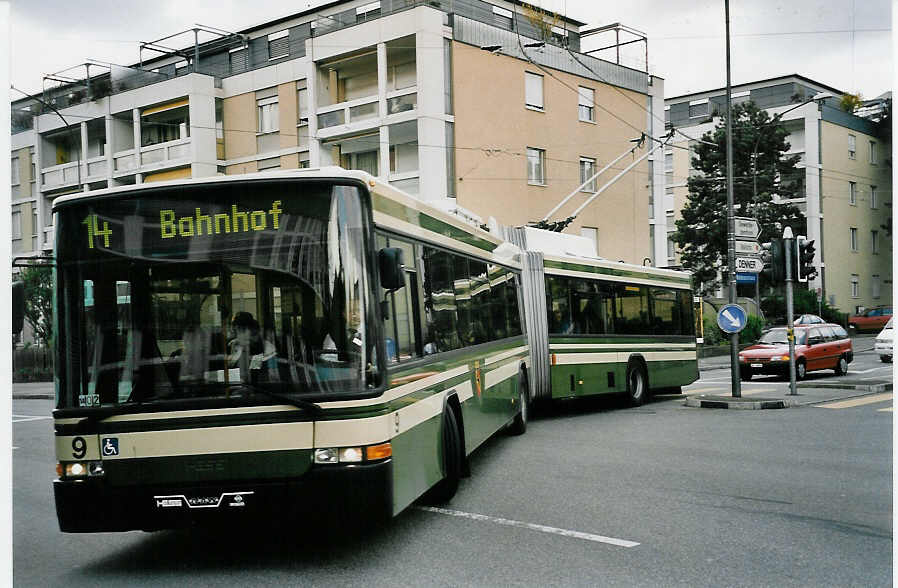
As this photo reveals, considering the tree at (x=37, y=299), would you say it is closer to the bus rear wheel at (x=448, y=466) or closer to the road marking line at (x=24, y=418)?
the road marking line at (x=24, y=418)

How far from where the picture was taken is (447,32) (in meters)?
29.4

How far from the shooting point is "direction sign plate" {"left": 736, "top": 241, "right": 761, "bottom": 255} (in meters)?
18.5

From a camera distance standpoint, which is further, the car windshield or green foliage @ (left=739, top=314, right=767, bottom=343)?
green foliage @ (left=739, top=314, right=767, bottom=343)

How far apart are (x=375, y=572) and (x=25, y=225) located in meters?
36.2

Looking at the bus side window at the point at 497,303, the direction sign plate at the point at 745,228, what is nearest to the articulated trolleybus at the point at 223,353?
the bus side window at the point at 497,303

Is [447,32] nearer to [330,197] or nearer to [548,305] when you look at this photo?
[548,305]

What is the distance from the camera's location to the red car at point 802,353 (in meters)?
24.9

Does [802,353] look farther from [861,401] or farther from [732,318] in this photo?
[732,318]

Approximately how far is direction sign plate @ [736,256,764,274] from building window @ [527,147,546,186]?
46.7ft

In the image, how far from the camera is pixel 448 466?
27.4ft

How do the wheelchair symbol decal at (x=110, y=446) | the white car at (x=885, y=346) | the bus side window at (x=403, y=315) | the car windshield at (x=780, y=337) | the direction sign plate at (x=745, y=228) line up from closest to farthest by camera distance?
the wheelchair symbol decal at (x=110, y=446)
the bus side window at (x=403, y=315)
the direction sign plate at (x=745, y=228)
the car windshield at (x=780, y=337)
the white car at (x=885, y=346)

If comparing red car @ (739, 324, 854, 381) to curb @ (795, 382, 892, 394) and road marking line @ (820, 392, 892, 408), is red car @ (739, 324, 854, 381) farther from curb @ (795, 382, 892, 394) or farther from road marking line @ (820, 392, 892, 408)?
road marking line @ (820, 392, 892, 408)

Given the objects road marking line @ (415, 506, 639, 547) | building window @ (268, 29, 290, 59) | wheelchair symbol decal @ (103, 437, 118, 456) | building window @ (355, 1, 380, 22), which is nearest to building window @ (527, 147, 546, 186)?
building window @ (355, 1, 380, 22)

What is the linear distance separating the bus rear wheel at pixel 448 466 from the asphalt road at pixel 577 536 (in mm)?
131
